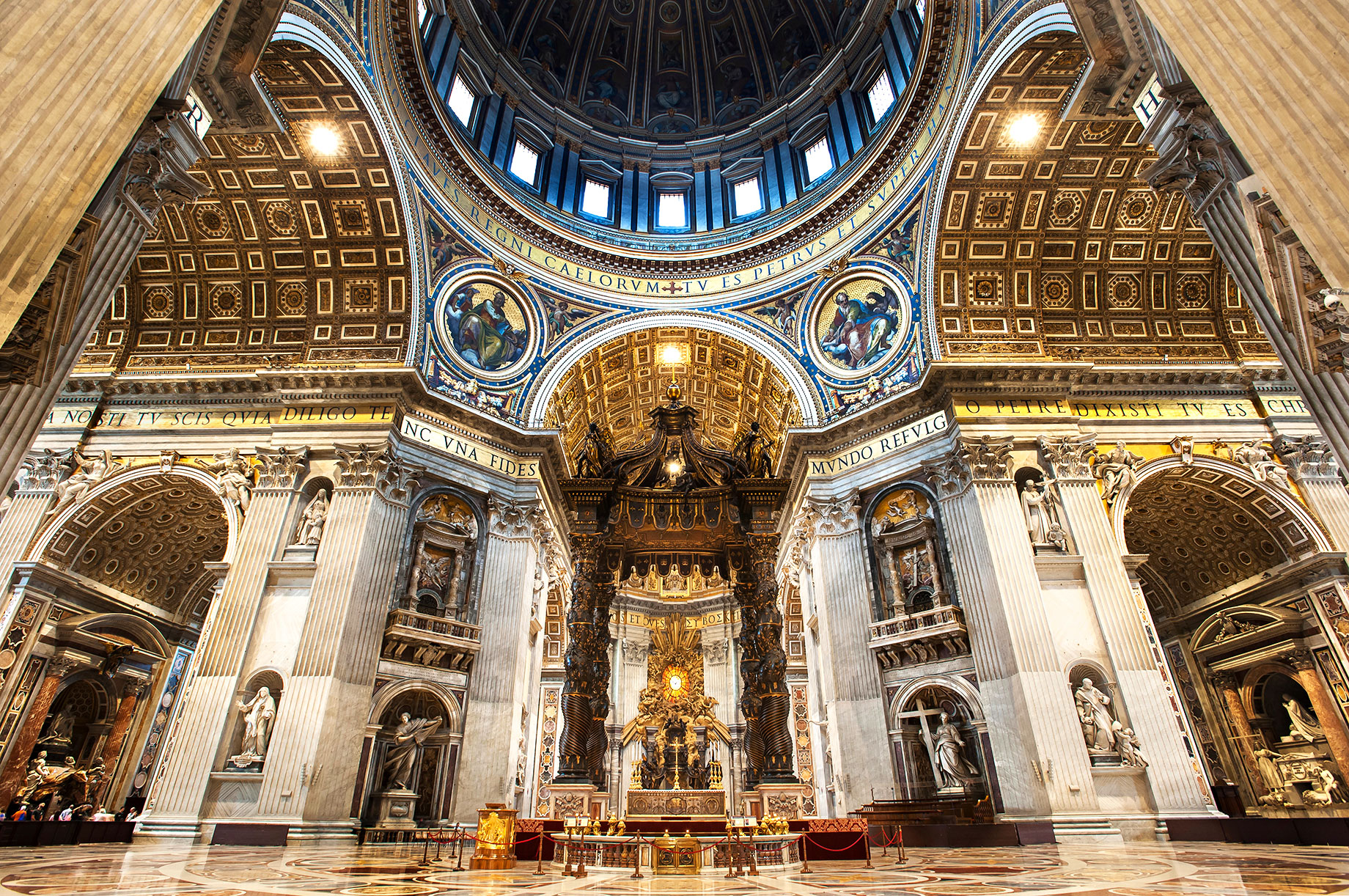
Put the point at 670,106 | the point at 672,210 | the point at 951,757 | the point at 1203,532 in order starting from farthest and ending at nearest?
the point at 670,106, the point at 672,210, the point at 1203,532, the point at 951,757

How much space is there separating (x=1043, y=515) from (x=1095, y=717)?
3.96 m

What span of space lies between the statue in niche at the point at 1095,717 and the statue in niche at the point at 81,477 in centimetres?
2045

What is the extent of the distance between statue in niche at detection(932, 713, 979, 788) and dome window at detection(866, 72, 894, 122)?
1614cm

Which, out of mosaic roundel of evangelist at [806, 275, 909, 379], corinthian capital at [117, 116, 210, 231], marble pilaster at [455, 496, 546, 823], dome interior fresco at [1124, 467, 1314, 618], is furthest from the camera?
mosaic roundel of evangelist at [806, 275, 909, 379]

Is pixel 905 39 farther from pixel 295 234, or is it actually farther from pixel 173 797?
pixel 173 797

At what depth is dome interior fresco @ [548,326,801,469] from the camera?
19938 millimetres

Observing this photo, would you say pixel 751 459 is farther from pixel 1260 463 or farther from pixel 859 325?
pixel 1260 463

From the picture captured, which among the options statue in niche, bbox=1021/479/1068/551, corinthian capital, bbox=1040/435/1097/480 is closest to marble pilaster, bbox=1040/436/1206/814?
corinthian capital, bbox=1040/435/1097/480

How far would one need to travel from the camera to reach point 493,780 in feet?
45.3

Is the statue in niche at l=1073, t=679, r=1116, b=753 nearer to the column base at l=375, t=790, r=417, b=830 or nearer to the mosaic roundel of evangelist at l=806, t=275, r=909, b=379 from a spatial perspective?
the mosaic roundel of evangelist at l=806, t=275, r=909, b=379

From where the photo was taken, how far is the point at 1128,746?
11773 mm

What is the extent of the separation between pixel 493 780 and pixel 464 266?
1263cm

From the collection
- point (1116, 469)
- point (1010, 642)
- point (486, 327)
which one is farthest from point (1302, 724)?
point (486, 327)

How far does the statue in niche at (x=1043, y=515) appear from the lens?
1362 cm
